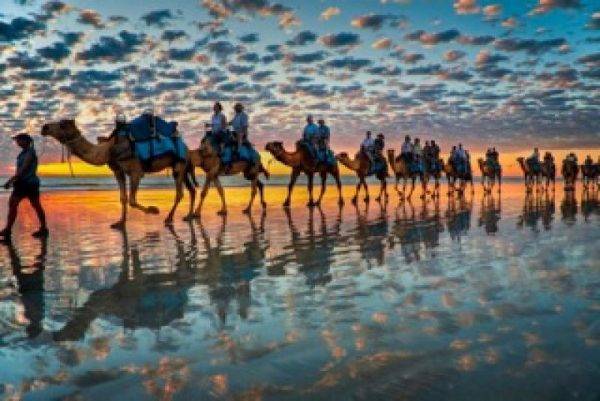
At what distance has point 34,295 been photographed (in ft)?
21.8

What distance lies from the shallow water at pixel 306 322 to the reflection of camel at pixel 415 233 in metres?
0.12

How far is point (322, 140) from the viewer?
24953 mm

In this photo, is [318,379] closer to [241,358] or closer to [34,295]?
[241,358]

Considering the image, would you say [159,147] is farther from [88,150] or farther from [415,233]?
[415,233]

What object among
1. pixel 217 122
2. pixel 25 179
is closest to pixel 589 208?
pixel 217 122

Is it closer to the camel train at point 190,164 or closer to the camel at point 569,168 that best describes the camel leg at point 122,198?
the camel train at point 190,164

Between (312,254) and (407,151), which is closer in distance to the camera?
(312,254)

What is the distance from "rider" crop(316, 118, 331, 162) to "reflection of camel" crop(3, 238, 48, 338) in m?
15.1

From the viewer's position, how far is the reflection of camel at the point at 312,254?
7.66 metres

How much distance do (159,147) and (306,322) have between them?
11.3m

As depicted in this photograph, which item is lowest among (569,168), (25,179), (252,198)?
(252,198)

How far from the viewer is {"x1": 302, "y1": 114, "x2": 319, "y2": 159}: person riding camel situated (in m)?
24.3

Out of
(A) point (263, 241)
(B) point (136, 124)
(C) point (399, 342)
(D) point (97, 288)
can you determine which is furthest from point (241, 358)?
(B) point (136, 124)

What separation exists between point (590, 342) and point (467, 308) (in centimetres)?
126
